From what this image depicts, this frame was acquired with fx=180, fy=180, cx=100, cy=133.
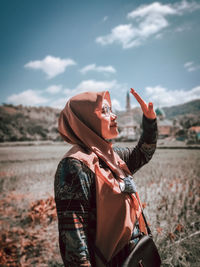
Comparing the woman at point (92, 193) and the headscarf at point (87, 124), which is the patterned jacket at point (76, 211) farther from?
the headscarf at point (87, 124)

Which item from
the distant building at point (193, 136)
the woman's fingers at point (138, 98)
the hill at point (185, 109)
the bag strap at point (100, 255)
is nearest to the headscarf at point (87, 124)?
the woman's fingers at point (138, 98)

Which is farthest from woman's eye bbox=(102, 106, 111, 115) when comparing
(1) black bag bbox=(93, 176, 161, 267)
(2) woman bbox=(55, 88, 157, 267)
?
(1) black bag bbox=(93, 176, 161, 267)

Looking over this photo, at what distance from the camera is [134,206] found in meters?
1.51

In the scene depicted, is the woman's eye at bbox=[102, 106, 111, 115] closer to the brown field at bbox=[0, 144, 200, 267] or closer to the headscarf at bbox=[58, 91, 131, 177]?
the headscarf at bbox=[58, 91, 131, 177]

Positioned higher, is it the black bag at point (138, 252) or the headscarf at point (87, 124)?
the headscarf at point (87, 124)

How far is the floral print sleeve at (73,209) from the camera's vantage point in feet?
3.87

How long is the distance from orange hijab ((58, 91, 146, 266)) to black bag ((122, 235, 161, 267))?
0.32 ft

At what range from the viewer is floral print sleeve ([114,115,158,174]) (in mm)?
1904

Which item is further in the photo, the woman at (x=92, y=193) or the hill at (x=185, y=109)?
the hill at (x=185, y=109)

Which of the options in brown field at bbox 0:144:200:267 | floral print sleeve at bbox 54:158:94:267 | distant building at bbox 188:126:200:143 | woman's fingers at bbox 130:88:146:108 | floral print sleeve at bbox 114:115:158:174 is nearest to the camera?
floral print sleeve at bbox 54:158:94:267

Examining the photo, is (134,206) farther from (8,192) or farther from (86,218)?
(8,192)

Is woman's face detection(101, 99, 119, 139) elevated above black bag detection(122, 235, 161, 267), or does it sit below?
above

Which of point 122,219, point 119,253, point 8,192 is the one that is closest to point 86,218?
point 122,219

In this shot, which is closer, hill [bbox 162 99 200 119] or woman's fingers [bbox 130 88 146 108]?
woman's fingers [bbox 130 88 146 108]
